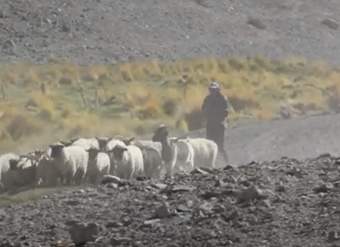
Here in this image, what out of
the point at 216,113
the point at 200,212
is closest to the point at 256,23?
the point at 216,113

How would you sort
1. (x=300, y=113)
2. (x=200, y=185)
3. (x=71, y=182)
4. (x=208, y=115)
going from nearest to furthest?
(x=200, y=185)
(x=71, y=182)
(x=208, y=115)
(x=300, y=113)

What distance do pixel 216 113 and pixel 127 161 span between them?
4795 millimetres

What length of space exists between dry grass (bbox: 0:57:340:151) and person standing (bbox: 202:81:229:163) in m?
5.28

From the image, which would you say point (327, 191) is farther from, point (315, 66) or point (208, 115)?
point (315, 66)

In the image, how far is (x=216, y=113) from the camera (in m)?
25.5

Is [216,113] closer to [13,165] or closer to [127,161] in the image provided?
[127,161]

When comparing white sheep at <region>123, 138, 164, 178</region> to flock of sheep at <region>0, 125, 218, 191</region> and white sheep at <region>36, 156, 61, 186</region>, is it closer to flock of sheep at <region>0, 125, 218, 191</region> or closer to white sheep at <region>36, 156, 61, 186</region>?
flock of sheep at <region>0, 125, 218, 191</region>

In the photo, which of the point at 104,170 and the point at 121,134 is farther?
the point at 121,134

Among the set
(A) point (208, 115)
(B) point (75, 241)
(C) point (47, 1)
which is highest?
(C) point (47, 1)

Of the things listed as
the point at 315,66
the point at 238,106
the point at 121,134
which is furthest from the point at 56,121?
the point at 315,66

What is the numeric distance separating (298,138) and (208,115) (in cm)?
376

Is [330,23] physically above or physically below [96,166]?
above

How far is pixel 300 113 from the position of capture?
36.6 metres

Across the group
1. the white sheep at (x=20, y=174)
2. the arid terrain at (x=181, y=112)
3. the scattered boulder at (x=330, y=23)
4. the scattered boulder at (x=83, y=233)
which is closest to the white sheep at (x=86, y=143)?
the white sheep at (x=20, y=174)
